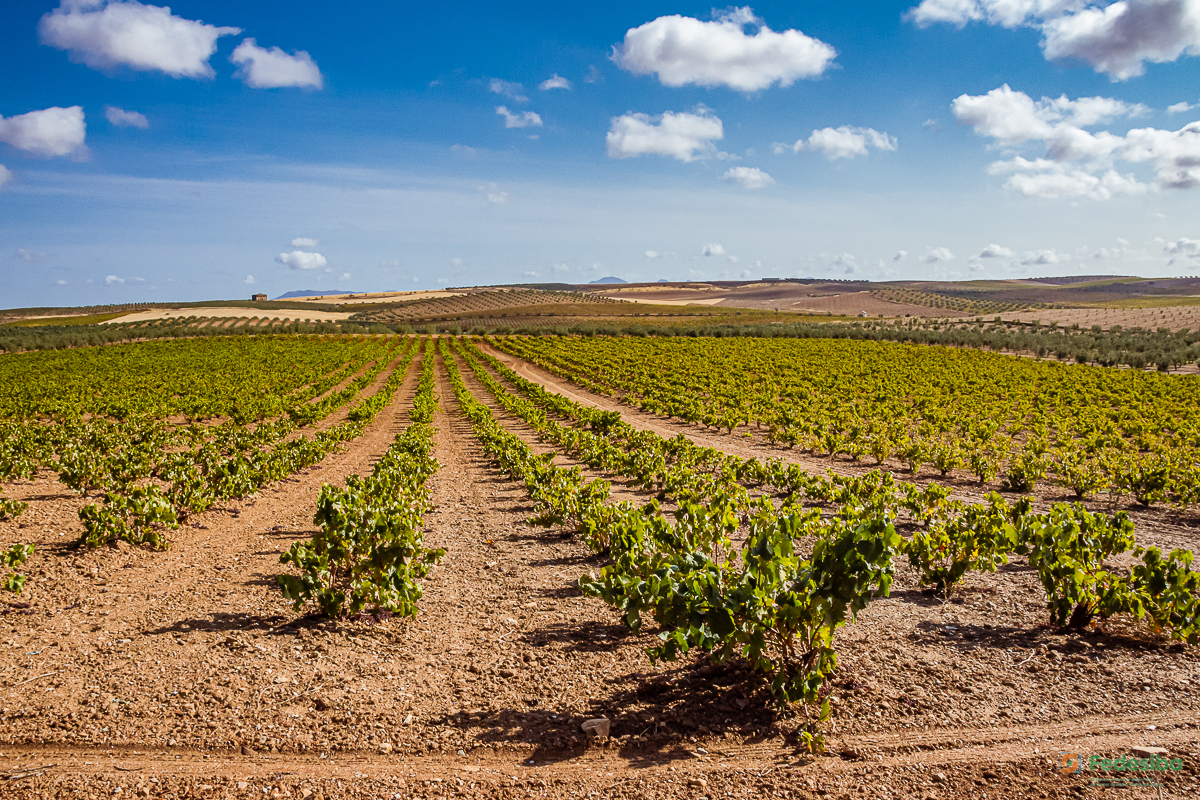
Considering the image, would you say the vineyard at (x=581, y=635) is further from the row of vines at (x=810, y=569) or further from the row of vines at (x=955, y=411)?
the row of vines at (x=955, y=411)

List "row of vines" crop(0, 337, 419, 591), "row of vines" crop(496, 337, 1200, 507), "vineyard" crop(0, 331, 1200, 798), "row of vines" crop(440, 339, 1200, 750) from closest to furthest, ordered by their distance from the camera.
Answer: "vineyard" crop(0, 331, 1200, 798) → "row of vines" crop(440, 339, 1200, 750) → "row of vines" crop(0, 337, 419, 591) → "row of vines" crop(496, 337, 1200, 507)

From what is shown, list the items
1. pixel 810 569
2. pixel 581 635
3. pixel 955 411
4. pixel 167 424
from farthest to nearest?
pixel 955 411 < pixel 167 424 < pixel 581 635 < pixel 810 569

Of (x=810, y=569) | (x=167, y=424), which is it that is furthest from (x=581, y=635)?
(x=167, y=424)

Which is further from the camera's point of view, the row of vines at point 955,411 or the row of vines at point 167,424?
the row of vines at point 955,411

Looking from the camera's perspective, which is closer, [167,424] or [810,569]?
[810,569]

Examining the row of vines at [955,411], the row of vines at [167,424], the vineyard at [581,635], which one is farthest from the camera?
the row of vines at [955,411]

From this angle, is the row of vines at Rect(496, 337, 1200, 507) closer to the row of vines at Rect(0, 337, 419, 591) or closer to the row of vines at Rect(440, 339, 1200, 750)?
the row of vines at Rect(440, 339, 1200, 750)

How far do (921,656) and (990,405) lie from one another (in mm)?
22986

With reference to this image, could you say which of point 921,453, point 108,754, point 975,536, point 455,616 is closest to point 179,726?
point 108,754

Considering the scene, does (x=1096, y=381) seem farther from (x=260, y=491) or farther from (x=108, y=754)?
(x=108, y=754)

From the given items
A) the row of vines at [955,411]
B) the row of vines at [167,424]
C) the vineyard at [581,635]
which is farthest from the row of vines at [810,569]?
the row of vines at [167,424]

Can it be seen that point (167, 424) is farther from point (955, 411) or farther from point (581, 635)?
point (955, 411)

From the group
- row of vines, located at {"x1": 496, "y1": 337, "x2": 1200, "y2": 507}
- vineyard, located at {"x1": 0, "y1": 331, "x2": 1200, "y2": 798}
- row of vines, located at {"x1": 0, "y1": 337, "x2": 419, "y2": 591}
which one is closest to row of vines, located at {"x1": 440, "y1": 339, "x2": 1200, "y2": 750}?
vineyard, located at {"x1": 0, "y1": 331, "x2": 1200, "y2": 798}

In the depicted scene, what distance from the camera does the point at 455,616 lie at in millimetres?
7605
